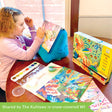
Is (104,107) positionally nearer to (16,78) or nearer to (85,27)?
(16,78)

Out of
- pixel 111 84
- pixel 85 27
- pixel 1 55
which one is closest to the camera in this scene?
pixel 111 84

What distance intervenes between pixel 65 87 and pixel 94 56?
0.22 metres

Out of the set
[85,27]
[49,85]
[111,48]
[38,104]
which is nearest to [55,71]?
[49,85]

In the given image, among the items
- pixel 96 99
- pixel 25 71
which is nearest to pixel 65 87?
pixel 96 99

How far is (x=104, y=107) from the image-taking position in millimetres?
488

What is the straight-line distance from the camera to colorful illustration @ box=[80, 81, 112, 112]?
484mm

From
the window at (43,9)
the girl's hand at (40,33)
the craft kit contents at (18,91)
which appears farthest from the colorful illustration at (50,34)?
the window at (43,9)

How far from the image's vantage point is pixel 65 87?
59 cm

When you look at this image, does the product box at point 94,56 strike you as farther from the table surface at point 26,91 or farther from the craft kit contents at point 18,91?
the craft kit contents at point 18,91

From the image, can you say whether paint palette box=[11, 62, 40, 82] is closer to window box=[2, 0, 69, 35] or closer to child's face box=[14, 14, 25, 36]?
child's face box=[14, 14, 25, 36]

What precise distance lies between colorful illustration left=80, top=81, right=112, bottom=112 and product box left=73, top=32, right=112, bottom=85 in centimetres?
7

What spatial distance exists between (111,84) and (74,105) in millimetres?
241

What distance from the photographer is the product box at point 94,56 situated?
1.82 ft

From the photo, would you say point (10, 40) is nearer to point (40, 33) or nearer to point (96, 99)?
point (40, 33)
